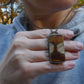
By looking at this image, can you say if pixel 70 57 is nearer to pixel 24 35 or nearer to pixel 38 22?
pixel 24 35

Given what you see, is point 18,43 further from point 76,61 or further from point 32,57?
point 76,61

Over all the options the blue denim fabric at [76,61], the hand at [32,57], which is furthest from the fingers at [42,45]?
the blue denim fabric at [76,61]

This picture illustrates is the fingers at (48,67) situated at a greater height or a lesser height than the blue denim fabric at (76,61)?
greater

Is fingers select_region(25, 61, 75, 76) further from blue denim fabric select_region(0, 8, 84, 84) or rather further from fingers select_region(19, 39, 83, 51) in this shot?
blue denim fabric select_region(0, 8, 84, 84)

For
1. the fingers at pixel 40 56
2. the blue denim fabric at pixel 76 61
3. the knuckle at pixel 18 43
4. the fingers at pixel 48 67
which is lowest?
the blue denim fabric at pixel 76 61

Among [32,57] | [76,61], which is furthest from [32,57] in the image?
[76,61]

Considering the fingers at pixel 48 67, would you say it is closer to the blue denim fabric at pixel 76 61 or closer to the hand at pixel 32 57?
the hand at pixel 32 57

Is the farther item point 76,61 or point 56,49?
point 76,61
